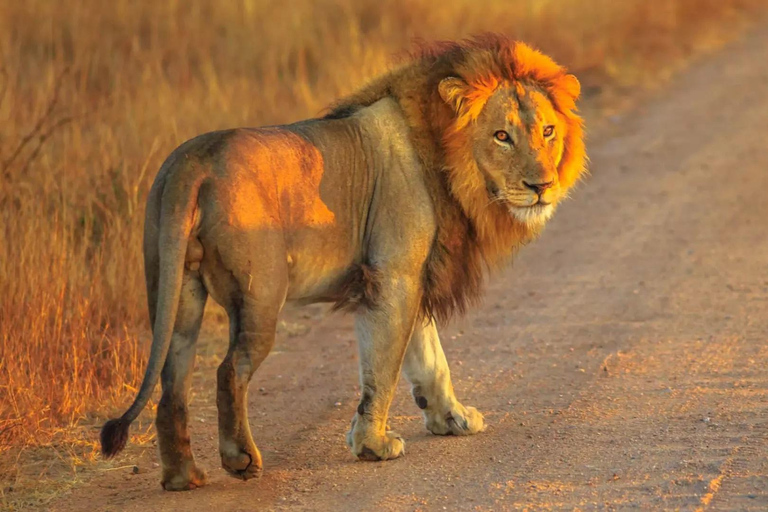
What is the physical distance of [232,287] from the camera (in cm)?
423

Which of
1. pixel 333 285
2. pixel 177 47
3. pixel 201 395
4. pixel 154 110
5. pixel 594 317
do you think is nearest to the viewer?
pixel 333 285

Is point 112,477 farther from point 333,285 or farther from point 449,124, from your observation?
point 449,124

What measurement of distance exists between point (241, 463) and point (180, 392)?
32cm

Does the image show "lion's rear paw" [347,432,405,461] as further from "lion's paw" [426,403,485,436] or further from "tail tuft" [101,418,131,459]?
"tail tuft" [101,418,131,459]

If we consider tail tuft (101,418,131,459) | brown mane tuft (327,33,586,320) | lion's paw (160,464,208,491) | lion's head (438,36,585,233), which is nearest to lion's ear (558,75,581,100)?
brown mane tuft (327,33,586,320)

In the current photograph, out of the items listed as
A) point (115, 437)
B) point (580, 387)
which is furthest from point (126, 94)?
point (115, 437)

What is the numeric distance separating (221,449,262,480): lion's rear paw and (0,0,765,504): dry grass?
3.37 feet

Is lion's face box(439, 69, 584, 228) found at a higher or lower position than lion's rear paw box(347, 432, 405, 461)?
higher

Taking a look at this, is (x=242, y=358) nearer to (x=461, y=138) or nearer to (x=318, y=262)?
(x=318, y=262)

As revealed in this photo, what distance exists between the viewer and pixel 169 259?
4.11m

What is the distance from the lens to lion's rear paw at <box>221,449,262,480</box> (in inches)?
168

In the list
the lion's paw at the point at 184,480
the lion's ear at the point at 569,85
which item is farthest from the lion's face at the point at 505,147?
the lion's paw at the point at 184,480

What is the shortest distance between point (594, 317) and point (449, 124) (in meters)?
2.15

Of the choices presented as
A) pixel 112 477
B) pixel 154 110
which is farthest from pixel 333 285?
pixel 154 110
